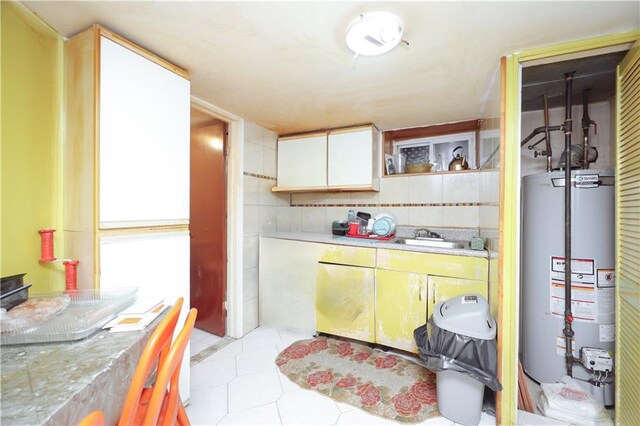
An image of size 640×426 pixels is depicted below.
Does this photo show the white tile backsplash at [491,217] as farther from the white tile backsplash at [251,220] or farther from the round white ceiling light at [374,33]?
the white tile backsplash at [251,220]

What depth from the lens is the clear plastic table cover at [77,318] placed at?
2.60 ft

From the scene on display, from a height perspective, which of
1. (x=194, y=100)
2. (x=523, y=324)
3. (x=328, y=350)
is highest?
(x=194, y=100)

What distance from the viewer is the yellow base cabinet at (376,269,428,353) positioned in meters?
1.91

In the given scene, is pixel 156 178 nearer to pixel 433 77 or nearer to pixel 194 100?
pixel 194 100

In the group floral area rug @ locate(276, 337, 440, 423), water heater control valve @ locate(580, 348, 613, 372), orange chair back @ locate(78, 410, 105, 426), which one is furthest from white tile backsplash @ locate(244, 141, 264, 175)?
water heater control valve @ locate(580, 348, 613, 372)

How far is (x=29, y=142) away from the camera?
115 centimetres

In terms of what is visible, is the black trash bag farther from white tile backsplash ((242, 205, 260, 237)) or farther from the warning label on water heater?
white tile backsplash ((242, 205, 260, 237))

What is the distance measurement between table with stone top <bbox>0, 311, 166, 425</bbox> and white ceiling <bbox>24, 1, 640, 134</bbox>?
128cm

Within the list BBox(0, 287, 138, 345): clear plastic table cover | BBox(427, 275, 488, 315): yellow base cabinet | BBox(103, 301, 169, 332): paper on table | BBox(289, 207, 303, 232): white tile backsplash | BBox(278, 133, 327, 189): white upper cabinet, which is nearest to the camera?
BBox(0, 287, 138, 345): clear plastic table cover

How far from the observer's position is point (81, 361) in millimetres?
714

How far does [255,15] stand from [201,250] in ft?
6.64

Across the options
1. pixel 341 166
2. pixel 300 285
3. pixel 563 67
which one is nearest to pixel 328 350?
pixel 300 285

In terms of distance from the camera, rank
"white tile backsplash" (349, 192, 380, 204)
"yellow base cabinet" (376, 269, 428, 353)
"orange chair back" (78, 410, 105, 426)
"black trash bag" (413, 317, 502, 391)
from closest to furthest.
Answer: "orange chair back" (78, 410, 105, 426) < "black trash bag" (413, 317, 502, 391) < "yellow base cabinet" (376, 269, 428, 353) < "white tile backsplash" (349, 192, 380, 204)

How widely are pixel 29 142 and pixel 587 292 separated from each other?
3081 mm
